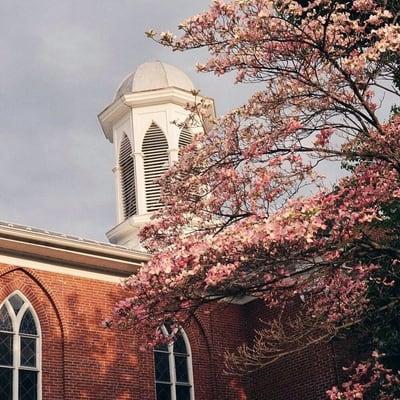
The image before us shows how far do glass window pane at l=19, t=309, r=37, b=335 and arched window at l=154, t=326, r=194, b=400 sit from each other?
2.96 m

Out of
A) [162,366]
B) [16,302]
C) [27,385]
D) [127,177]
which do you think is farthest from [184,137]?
[27,385]

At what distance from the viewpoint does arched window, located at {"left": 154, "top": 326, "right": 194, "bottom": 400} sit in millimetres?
18125

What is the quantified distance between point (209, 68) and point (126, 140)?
12954 mm

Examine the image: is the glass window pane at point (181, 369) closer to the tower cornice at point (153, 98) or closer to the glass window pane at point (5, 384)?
the glass window pane at point (5, 384)

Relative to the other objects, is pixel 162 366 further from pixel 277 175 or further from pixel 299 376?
pixel 277 175

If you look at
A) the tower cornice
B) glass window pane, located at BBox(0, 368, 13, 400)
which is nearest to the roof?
glass window pane, located at BBox(0, 368, 13, 400)

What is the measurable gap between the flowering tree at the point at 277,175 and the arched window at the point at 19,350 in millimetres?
4951

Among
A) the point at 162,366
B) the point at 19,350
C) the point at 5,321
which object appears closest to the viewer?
the point at 19,350

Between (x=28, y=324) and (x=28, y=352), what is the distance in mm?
597

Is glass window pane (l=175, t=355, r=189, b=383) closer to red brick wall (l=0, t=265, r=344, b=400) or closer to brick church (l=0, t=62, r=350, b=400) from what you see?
brick church (l=0, t=62, r=350, b=400)

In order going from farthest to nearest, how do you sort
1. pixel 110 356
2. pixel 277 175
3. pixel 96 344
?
pixel 110 356, pixel 96 344, pixel 277 175

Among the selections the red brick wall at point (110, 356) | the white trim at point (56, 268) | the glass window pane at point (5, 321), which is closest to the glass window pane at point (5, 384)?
the red brick wall at point (110, 356)

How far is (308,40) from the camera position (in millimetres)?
10281

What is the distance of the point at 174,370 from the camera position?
1848 cm
